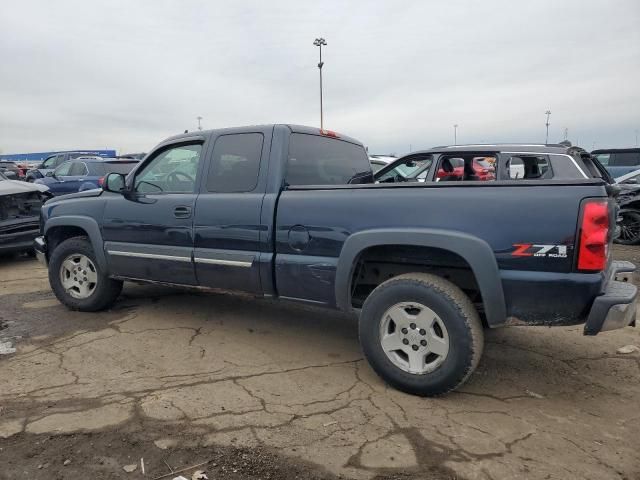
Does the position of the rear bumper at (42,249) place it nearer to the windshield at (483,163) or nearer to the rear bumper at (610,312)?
the rear bumper at (610,312)

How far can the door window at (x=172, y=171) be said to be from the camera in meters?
4.31

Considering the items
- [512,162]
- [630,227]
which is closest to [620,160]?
[630,227]

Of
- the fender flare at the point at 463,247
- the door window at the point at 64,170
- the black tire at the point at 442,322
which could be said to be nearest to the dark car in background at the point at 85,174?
the door window at the point at 64,170

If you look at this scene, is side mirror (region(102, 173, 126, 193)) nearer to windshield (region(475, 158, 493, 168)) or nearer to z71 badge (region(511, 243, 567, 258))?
z71 badge (region(511, 243, 567, 258))

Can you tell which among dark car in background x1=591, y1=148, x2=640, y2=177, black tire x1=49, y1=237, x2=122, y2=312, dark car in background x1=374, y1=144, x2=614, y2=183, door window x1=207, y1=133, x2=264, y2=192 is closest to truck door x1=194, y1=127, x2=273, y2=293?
door window x1=207, y1=133, x2=264, y2=192

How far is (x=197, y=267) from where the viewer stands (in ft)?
13.5

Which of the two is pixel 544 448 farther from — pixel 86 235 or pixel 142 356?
pixel 86 235

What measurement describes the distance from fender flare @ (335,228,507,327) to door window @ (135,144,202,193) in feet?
5.88

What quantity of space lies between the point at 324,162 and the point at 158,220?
1.58 m

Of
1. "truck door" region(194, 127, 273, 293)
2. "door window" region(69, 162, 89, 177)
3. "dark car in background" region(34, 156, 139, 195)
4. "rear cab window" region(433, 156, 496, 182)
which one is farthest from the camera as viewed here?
"door window" region(69, 162, 89, 177)

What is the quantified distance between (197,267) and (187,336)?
2.33ft

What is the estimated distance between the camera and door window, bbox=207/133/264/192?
12.9 feet

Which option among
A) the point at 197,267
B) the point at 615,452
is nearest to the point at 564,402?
the point at 615,452

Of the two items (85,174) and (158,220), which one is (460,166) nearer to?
(158,220)
